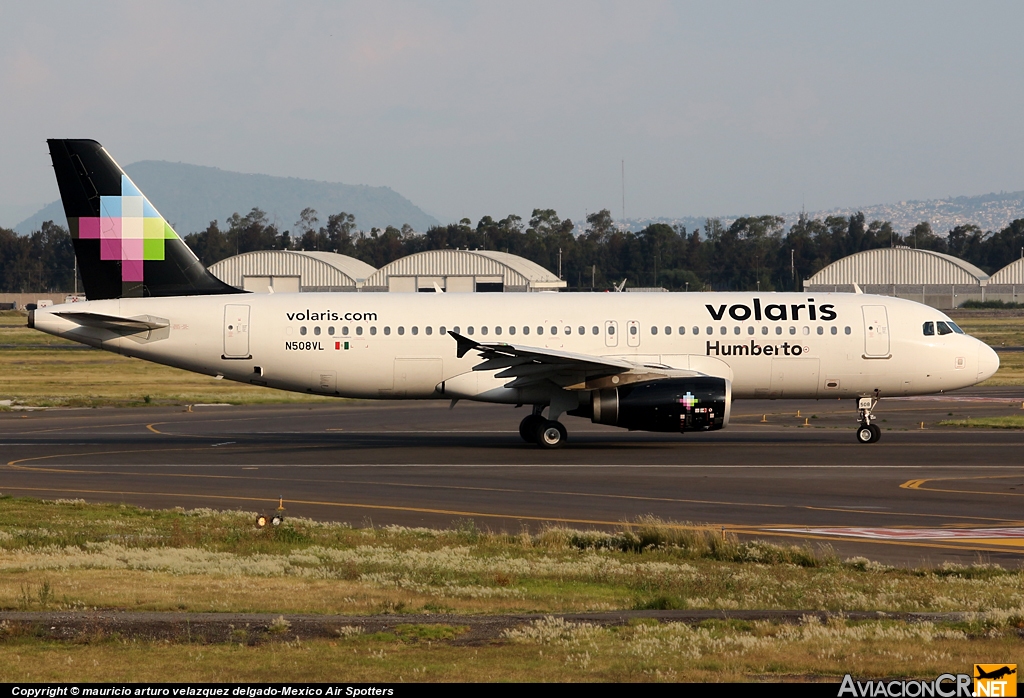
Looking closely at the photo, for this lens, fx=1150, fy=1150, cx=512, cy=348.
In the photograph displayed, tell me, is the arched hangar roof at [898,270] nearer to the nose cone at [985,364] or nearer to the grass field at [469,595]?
the nose cone at [985,364]

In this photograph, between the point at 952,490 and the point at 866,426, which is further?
the point at 866,426

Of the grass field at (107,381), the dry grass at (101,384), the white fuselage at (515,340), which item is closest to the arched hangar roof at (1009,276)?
the grass field at (107,381)

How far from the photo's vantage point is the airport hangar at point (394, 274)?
136125mm

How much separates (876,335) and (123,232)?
2146 cm

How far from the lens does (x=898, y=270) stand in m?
145

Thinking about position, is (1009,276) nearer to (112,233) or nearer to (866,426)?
(866,426)

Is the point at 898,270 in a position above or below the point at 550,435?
above

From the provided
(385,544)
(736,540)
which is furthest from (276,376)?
(736,540)

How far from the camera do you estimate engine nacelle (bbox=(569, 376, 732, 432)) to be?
29484mm

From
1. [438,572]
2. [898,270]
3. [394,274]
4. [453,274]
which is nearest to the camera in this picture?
[438,572]

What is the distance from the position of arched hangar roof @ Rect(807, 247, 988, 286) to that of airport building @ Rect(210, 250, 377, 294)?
5987 cm

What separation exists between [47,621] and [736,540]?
401 inches

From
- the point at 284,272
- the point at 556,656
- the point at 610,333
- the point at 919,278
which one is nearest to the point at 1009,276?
the point at 919,278

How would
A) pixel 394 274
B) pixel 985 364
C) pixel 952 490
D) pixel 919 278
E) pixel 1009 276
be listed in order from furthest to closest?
pixel 1009 276 < pixel 919 278 < pixel 394 274 < pixel 985 364 < pixel 952 490
